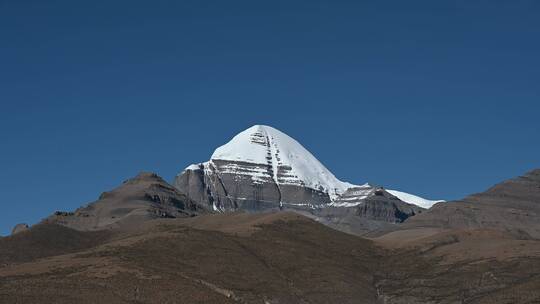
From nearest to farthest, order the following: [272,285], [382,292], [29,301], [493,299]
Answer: [29,301], [493,299], [272,285], [382,292]

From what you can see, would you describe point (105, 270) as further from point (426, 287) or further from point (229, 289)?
point (426, 287)

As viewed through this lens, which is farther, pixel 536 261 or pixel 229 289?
pixel 536 261

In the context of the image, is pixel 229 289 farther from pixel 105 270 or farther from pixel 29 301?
pixel 29 301

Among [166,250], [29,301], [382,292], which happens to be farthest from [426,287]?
[29,301]

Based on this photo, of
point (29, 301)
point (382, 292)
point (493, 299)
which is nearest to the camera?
point (29, 301)

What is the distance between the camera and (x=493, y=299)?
16850 centimetres

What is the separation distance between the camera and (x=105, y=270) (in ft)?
561

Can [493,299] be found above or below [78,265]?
below

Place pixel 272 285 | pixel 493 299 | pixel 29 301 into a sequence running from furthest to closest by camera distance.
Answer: pixel 272 285 < pixel 493 299 < pixel 29 301

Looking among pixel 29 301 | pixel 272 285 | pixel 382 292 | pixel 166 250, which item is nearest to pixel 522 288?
pixel 382 292

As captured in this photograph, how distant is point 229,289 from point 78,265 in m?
27.6

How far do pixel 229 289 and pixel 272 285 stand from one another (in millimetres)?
11958

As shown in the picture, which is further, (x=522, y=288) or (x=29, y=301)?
(x=522, y=288)

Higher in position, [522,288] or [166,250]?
[166,250]
